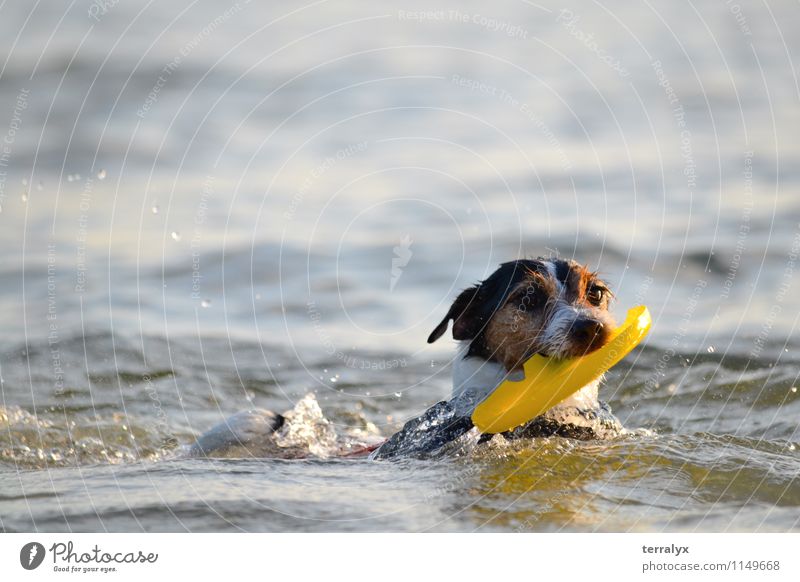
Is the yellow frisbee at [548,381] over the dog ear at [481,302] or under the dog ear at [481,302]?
under

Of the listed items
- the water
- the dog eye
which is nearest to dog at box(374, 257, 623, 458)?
the dog eye

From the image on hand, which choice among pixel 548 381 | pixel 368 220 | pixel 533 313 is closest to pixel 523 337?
pixel 533 313

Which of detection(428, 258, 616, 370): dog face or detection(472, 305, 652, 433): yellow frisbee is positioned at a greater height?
detection(428, 258, 616, 370): dog face

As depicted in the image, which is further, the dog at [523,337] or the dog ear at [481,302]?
the dog ear at [481,302]

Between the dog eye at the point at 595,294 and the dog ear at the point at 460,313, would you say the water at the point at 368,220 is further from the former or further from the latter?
the dog eye at the point at 595,294

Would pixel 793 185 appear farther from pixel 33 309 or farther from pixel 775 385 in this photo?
pixel 33 309

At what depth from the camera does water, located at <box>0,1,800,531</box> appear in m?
10.3

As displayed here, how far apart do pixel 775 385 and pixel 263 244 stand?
743cm

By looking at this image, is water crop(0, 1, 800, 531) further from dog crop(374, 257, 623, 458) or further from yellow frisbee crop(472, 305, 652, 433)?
yellow frisbee crop(472, 305, 652, 433)

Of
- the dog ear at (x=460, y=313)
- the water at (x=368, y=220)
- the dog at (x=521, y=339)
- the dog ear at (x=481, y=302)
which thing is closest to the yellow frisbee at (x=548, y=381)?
the dog at (x=521, y=339)

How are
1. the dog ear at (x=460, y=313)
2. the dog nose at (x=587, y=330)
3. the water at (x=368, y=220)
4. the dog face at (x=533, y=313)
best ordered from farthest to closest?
the water at (x=368, y=220) < the dog ear at (x=460, y=313) < the dog face at (x=533, y=313) < the dog nose at (x=587, y=330)

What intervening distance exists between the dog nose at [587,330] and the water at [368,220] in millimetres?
951

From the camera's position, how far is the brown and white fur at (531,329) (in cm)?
786

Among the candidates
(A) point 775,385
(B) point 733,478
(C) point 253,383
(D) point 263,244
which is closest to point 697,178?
(A) point 775,385
